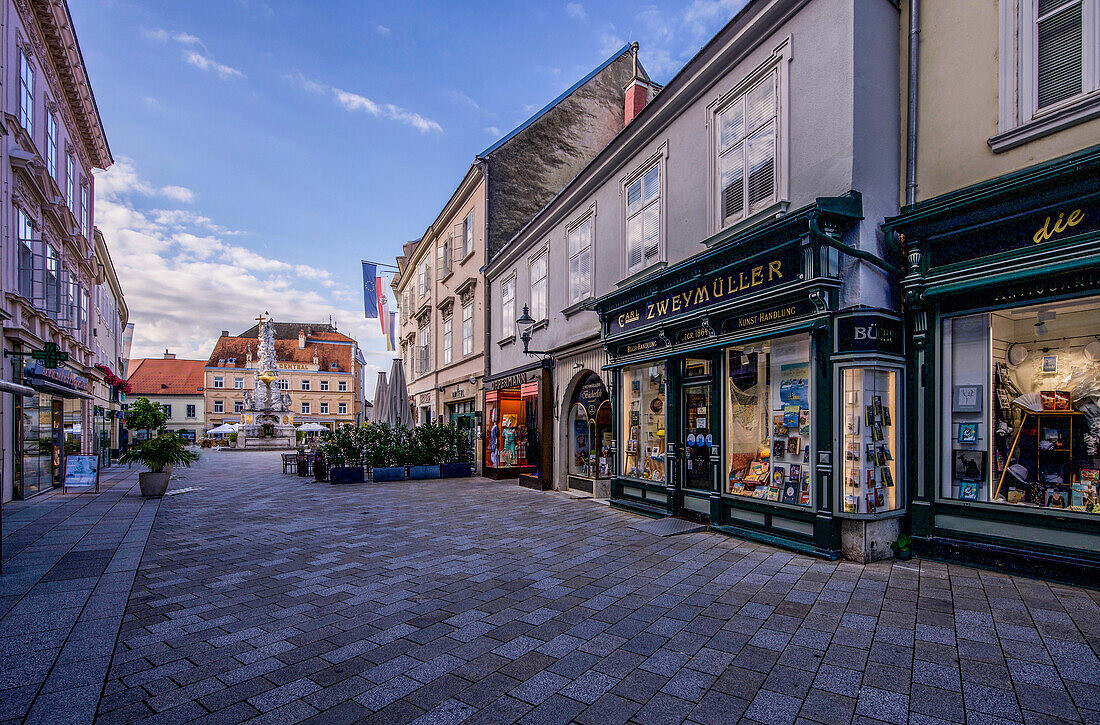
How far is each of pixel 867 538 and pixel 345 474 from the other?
14379 millimetres

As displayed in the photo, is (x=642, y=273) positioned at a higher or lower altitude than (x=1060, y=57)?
lower

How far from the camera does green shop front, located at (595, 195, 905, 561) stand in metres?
6.57

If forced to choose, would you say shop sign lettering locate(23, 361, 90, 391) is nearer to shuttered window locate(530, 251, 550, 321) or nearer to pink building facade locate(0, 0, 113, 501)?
pink building facade locate(0, 0, 113, 501)

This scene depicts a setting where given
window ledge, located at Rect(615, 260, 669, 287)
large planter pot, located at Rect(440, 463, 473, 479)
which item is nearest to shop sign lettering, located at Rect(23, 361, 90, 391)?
large planter pot, located at Rect(440, 463, 473, 479)

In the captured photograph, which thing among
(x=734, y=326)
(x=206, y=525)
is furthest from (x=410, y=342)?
(x=734, y=326)

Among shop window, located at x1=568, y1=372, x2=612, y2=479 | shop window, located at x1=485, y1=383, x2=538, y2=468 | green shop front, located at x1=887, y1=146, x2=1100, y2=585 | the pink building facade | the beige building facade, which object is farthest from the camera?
shop window, located at x1=485, y1=383, x2=538, y2=468

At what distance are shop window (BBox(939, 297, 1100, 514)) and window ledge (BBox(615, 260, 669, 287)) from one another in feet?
15.4

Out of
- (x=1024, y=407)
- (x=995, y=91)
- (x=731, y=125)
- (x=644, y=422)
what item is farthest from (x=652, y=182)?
(x=1024, y=407)

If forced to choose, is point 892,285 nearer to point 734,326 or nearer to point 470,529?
point 734,326

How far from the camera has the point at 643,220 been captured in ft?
36.3

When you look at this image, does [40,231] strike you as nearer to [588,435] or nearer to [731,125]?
[588,435]

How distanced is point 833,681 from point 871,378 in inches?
157

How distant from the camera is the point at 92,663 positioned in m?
4.09

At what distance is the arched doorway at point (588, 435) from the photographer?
41.7ft
